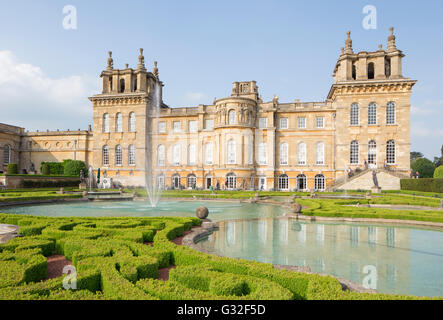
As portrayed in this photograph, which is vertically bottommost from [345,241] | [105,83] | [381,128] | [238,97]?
[345,241]

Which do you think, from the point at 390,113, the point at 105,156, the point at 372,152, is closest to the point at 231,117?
the point at 372,152

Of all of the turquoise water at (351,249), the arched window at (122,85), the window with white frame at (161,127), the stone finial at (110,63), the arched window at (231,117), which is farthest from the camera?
the arched window at (122,85)

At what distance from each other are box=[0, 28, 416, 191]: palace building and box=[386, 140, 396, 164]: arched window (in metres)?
0.11

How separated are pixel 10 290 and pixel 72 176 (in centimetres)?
4052

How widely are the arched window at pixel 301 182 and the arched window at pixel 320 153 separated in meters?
2.65

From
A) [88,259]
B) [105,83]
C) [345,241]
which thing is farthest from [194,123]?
[88,259]

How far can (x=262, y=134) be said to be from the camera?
3825 cm

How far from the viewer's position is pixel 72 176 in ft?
132

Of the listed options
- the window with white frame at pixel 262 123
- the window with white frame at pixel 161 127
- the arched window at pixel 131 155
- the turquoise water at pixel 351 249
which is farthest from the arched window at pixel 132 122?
the turquoise water at pixel 351 249

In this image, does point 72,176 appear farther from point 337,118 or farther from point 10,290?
point 10,290

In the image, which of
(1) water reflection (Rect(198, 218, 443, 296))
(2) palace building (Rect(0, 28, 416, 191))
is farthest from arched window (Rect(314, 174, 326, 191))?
(1) water reflection (Rect(198, 218, 443, 296))

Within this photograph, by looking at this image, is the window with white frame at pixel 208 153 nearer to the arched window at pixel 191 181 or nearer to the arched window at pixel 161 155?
the arched window at pixel 191 181

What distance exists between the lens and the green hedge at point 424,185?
25656 millimetres
